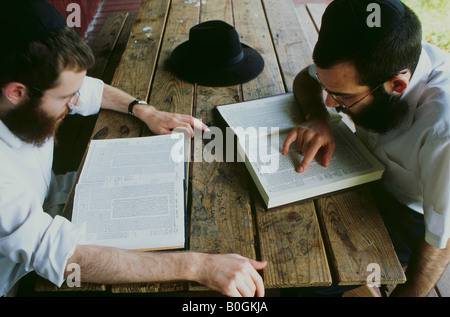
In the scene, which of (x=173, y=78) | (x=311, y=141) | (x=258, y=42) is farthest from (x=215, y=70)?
(x=311, y=141)

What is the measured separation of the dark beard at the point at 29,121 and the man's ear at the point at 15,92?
0.06 ft

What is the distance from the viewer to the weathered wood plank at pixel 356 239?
80cm

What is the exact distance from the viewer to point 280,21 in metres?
1.87

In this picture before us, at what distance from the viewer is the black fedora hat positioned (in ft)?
4.53

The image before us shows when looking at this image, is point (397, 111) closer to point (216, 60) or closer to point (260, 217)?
point (260, 217)

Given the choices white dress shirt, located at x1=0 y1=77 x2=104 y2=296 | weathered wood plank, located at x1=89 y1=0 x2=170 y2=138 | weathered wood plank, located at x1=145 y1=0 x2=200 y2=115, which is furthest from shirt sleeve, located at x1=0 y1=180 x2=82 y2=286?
weathered wood plank, located at x1=145 y1=0 x2=200 y2=115

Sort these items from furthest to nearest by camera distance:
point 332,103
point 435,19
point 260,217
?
point 435,19 < point 332,103 < point 260,217

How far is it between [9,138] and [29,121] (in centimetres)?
9

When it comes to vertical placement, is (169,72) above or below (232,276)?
above

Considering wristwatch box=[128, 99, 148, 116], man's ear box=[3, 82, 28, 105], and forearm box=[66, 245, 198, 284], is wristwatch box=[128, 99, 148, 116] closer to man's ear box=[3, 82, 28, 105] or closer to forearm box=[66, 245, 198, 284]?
man's ear box=[3, 82, 28, 105]

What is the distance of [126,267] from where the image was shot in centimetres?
80

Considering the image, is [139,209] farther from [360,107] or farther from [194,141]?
[360,107]

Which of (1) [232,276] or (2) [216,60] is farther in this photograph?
(2) [216,60]

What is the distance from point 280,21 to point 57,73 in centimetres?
143
